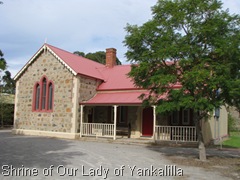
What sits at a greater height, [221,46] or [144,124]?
[221,46]

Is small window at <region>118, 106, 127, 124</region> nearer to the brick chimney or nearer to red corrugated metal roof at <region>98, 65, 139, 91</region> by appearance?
red corrugated metal roof at <region>98, 65, 139, 91</region>

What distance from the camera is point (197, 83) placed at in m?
10.2

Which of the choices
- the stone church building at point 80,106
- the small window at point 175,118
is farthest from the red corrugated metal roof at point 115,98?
the small window at point 175,118

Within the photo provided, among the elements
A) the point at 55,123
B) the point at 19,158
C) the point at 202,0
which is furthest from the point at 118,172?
the point at 55,123

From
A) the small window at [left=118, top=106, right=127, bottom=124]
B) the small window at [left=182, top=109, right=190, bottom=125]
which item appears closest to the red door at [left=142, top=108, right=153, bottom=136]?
the small window at [left=118, top=106, right=127, bottom=124]

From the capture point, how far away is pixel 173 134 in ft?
57.0

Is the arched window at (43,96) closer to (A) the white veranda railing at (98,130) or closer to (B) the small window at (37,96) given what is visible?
(B) the small window at (37,96)

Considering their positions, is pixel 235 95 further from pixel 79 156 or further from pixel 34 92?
pixel 34 92

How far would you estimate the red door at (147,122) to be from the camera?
19453 millimetres

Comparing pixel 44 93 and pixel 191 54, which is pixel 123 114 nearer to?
pixel 44 93

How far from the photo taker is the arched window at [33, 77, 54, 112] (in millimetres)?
21062

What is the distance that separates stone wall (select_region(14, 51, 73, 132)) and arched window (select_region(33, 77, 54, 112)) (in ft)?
1.14

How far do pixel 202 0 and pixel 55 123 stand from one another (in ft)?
44.9

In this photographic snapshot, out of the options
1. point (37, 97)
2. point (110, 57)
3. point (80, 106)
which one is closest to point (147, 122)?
point (80, 106)
